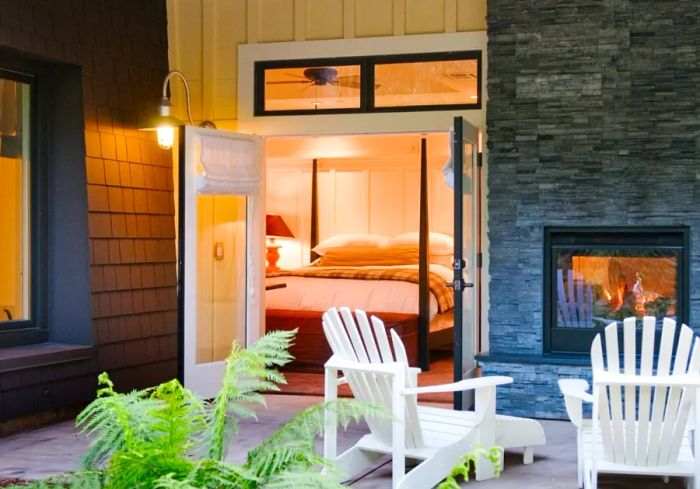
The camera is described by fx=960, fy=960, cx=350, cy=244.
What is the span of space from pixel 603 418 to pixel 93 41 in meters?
4.19

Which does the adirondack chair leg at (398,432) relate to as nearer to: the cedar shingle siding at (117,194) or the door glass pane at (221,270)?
the cedar shingle siding at (117,194)

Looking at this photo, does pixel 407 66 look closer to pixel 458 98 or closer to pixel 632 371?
pixel 458 98

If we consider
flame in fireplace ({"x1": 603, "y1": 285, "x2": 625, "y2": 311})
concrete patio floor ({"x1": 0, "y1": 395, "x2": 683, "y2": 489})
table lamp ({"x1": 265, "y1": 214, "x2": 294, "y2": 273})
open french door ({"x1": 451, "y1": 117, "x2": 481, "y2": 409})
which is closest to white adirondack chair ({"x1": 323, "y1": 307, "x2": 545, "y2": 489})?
concrete patio floor ({"x1": 0, "y1": 395, "x2": 683, "y2": 489})

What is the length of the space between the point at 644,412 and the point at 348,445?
6.36 feet

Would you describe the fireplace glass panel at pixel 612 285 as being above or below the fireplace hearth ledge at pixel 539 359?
above

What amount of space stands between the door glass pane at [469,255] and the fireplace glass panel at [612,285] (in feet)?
1.88

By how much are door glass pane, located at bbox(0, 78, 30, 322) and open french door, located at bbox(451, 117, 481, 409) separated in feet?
9.10

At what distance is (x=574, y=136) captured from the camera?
6441 mm

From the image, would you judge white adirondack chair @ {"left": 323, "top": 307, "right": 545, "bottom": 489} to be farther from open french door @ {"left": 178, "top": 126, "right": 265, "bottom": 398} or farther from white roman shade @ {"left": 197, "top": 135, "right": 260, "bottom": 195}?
white roman shade @ {"left": 197, "top": 135, "right": 260, "bottom": 195}

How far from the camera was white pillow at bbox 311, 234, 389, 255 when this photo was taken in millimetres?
10375

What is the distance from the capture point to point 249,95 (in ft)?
23.8

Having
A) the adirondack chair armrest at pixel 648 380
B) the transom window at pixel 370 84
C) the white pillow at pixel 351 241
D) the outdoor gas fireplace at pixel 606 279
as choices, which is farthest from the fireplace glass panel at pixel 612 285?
the white pillow at pixel 351 241

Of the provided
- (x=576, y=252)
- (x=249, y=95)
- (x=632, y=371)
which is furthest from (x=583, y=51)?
(x=632, y=371)

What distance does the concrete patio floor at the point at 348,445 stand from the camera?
4.62 meters
